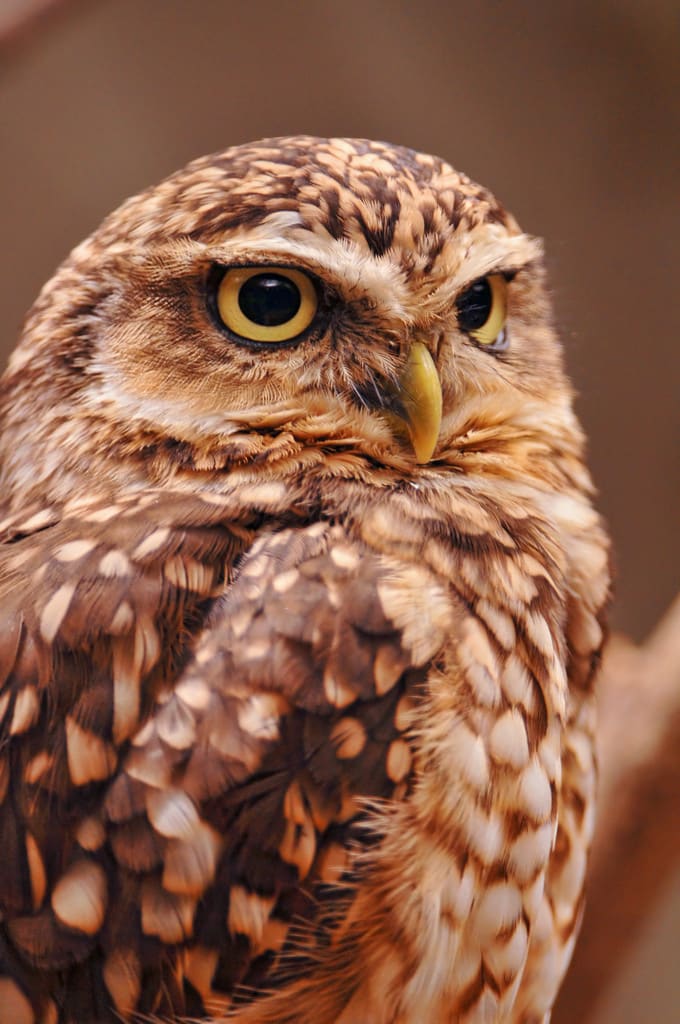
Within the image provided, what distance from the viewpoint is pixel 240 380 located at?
59.9 inches

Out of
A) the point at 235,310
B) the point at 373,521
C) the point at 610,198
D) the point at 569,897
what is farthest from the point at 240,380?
the point at 610,198

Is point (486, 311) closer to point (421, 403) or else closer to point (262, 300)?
point (421, 403)

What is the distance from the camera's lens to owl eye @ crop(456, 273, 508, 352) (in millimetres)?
1636

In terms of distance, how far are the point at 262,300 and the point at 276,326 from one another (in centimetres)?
4

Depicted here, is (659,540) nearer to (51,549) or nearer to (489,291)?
(489,291)

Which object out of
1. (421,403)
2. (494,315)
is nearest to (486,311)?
(494,315)

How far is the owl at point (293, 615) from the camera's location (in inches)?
49.3

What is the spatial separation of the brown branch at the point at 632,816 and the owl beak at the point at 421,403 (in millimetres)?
657

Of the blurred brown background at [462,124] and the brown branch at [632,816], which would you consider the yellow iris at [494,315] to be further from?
the blurred brown background at [462,124]

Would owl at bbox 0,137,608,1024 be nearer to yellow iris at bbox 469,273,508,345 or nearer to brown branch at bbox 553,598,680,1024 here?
yellow iris at bbox 469,273,508,345

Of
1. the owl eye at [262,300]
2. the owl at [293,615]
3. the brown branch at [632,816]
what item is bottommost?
the brown branch at [632,816]

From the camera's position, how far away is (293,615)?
1306mm

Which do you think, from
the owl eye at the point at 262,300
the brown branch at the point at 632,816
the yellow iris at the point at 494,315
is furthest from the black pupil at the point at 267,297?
the brown branch at the point at 632,816

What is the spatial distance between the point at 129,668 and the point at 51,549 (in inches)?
9.1
